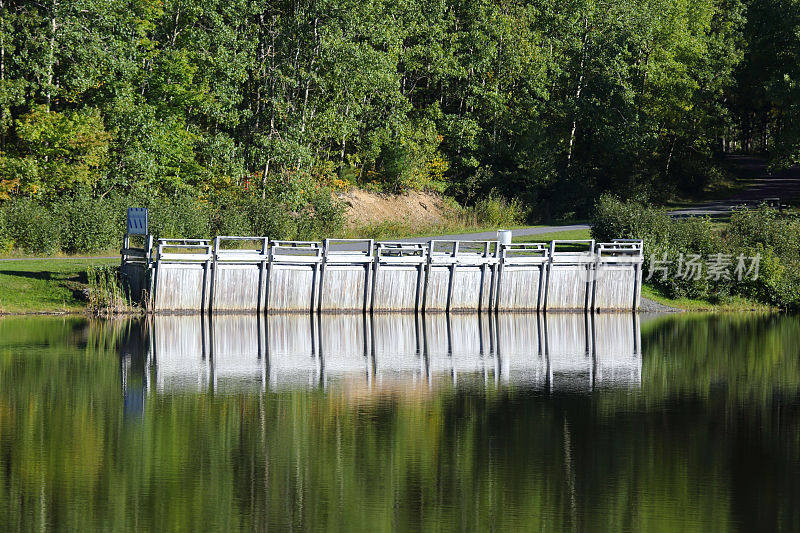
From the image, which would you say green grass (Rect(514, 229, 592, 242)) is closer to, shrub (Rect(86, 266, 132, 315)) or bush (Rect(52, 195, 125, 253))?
bush (Rect(52, 195, 125, 253))

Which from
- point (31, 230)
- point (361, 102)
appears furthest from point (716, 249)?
point (31, 230)

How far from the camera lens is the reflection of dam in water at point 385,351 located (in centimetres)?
2786

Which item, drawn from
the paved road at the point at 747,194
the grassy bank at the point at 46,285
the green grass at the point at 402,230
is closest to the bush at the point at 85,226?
the grassy bank at the point at 46,285

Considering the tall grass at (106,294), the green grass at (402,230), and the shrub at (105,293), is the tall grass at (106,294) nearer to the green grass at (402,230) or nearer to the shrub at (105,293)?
the shrub at (105,293)

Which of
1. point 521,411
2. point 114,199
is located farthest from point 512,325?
point 114,199

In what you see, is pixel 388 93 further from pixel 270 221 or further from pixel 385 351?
pixel 385 351

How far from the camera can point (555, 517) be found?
15.9 metres

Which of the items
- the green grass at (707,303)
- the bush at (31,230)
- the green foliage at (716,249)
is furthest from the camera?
the green foliage at (716,249)

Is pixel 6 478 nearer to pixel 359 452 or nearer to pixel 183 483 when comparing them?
pixel 183 483

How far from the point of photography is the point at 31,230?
1764 inches

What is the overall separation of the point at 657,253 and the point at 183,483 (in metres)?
32.8

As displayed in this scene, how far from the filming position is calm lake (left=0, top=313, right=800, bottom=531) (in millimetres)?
16266

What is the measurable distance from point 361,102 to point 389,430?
150ft

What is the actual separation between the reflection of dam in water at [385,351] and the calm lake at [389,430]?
0.44 ft
